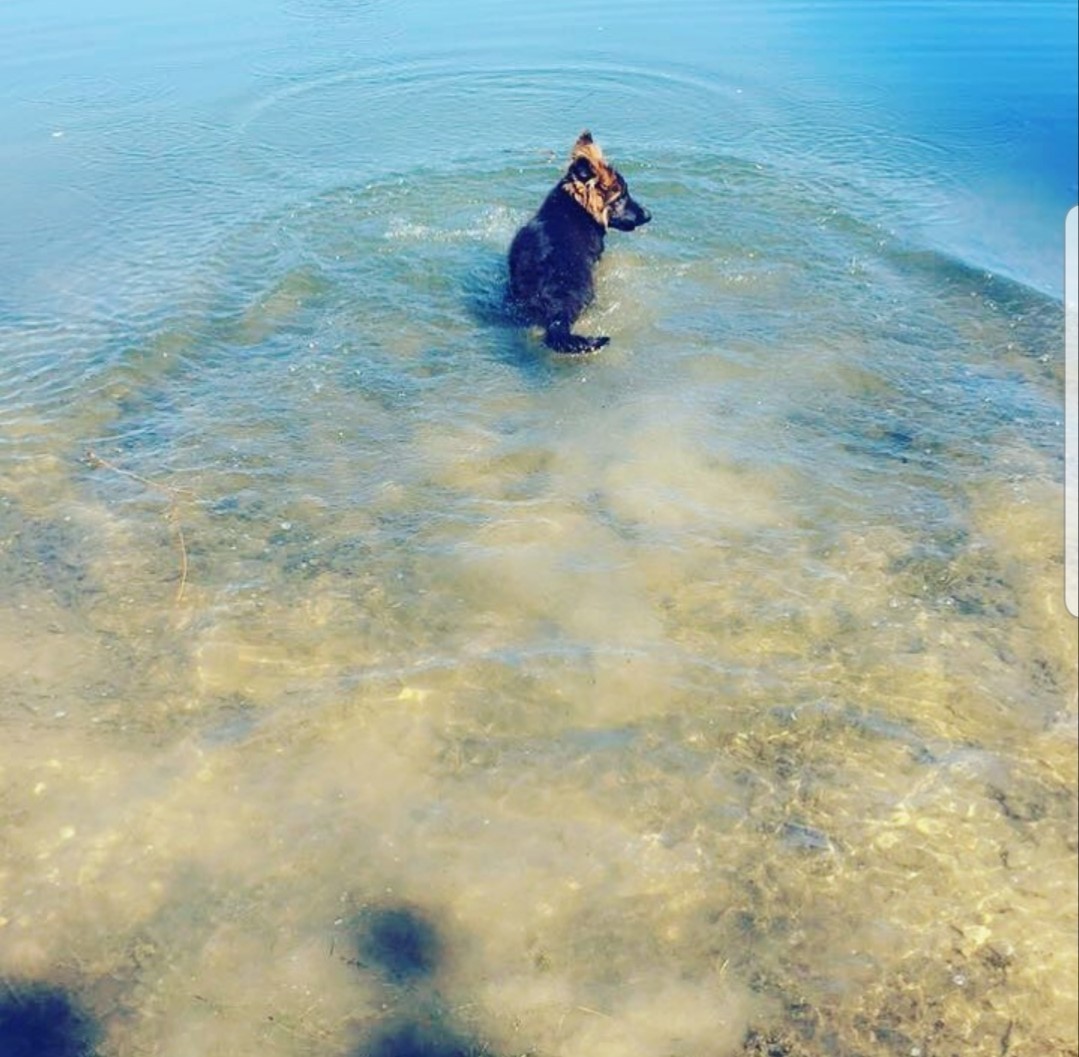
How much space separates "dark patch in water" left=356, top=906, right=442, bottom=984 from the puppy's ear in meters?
7.79

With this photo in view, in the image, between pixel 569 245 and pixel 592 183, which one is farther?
pixel 592 183

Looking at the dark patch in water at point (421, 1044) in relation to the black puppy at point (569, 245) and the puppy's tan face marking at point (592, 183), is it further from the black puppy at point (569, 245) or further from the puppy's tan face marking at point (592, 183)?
the puppy's tan face marking at point (592, 183)

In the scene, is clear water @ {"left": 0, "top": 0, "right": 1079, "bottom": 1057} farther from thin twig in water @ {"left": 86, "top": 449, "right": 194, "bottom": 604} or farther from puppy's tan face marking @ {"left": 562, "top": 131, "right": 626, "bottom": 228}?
puppy's tan face marking @ {"left": 562, "top": 131, "right": 626, "bottom": 228}

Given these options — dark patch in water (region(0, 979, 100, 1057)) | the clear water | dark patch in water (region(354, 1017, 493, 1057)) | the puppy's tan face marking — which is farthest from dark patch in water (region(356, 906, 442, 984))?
the puppy's tan face marking

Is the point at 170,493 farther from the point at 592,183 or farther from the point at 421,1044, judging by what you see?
the point at 592,183

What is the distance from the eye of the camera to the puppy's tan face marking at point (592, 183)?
10.2 m

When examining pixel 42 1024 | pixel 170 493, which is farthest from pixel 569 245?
pixel 42 1024

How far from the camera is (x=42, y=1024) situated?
4.52 m

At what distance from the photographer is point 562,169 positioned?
1293 cm

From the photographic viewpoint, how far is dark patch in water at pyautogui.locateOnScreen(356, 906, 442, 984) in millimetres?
4723

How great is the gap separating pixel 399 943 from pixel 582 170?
8063 millimetres

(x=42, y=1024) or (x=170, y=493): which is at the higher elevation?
(x=170, y=493)

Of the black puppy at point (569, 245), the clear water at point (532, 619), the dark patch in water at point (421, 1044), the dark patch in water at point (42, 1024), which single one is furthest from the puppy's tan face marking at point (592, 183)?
the dark patch in water at point (42, 1024)

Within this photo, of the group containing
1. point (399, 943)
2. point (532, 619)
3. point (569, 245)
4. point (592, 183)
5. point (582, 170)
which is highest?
point (582, 170)
